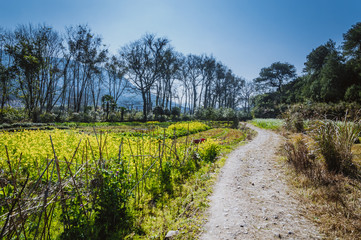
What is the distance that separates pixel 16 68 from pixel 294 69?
59.3 m

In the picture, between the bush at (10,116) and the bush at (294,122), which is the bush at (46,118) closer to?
the bush at (10,116)

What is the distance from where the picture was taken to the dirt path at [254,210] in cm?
216

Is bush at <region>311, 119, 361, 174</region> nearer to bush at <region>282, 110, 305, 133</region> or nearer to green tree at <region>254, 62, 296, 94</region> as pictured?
bush at <region>282, 110, 305, 133</region>

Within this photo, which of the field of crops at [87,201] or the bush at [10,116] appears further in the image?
the bush at [10,116]

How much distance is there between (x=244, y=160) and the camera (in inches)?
226

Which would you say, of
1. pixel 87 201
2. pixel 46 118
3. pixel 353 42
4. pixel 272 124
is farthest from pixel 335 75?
pixel 46 118

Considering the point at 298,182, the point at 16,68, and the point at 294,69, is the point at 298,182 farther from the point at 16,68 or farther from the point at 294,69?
the point at 294,69

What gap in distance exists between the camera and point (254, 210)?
2693 millimetres

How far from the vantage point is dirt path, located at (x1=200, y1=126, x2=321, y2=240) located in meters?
2.16

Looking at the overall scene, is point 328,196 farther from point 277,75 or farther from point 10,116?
point 277,75

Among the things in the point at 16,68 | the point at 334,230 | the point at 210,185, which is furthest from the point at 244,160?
the point at 16,68

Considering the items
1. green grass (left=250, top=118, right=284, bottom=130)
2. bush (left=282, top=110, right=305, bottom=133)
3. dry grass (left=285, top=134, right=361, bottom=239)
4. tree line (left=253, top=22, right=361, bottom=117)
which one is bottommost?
dry grass (left=285, top=134, right=361, bottom=239)

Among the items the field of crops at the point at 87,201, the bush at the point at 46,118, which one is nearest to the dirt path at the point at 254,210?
the field of crops at the point at 87,201

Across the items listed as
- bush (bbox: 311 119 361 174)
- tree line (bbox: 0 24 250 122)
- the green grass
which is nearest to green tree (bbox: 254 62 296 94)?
tree line (bbox: 0 24 250 122)
